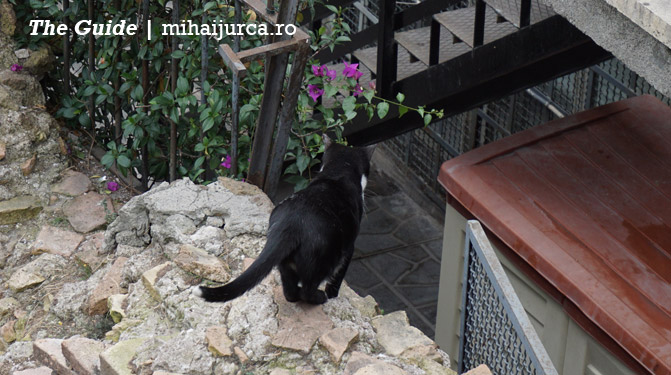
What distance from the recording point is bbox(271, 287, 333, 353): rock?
124 inches

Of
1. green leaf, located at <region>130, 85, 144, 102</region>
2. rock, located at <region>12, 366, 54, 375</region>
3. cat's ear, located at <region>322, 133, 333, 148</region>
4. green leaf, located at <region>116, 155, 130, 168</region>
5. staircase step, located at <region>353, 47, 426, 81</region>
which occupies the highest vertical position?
green leaf, located at <region>130, 85, 144, 102</region>

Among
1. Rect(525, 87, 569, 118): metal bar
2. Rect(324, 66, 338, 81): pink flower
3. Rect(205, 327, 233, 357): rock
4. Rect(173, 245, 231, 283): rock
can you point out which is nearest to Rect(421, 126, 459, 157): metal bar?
Rect(525, 87, 569, 118): metal bar

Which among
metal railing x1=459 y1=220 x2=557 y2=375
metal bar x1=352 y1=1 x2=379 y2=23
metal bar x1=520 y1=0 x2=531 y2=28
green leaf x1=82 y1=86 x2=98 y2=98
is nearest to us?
metal railing x1=459 y1=220 x2=557 y2=375

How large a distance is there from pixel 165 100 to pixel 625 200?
2.14 metres

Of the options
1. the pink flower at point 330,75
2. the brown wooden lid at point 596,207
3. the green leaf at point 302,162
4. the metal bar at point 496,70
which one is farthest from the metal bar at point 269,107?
the metal bar at point 496,70

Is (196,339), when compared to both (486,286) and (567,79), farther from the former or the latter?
(567,79)

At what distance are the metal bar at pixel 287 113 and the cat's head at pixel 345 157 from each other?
20 centimetres

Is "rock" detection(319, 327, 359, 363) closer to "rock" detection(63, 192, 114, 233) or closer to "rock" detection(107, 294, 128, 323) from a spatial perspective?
"rock" detection(107, 294, 128, 323)

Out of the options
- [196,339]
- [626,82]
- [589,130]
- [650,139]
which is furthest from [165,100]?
[626,82]

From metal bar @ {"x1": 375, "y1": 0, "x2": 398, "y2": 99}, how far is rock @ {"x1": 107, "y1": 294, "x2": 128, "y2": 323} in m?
2.27

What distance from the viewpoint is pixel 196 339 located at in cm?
314

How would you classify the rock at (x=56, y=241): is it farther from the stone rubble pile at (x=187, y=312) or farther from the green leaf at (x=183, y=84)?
the green leaf at (x=183, y=84)

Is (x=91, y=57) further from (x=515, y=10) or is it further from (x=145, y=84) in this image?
(x=515, y=10)

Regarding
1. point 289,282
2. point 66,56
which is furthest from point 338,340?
point 66,56
